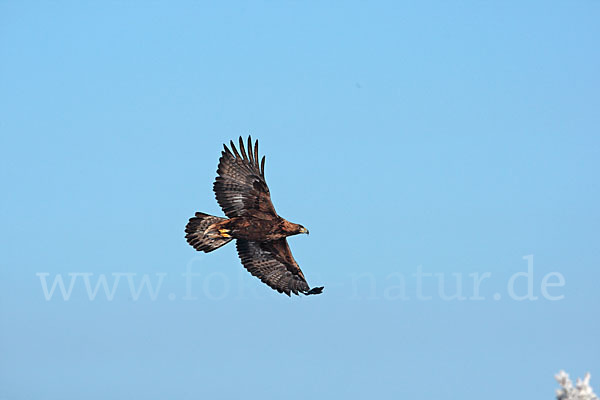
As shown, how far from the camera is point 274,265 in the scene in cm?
2609

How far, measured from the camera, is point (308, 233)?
24469 mm

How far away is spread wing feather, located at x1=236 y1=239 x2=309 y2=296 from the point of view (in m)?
25.9

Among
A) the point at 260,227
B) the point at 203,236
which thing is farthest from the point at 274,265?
the point at 203,236

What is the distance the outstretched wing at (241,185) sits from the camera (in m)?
24.4

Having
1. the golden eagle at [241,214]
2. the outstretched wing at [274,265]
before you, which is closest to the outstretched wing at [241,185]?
the golden eagle at [241,214]

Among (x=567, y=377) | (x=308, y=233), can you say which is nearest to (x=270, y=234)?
(x=308, y=233)

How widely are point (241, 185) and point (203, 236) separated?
5.52 feet

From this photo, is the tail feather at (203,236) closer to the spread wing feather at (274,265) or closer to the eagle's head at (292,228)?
the spread wing feather at (274,265)

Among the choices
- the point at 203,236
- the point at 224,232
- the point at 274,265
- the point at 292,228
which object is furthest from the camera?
the point at 274,265

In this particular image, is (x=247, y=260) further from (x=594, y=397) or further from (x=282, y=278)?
(x=594, y=397)

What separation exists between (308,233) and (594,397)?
13.2 m

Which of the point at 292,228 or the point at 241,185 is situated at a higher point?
the point at 241,185

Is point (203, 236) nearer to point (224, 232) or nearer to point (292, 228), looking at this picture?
point (224, 232)

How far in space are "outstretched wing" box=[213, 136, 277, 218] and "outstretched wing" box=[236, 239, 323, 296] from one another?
1620mm
